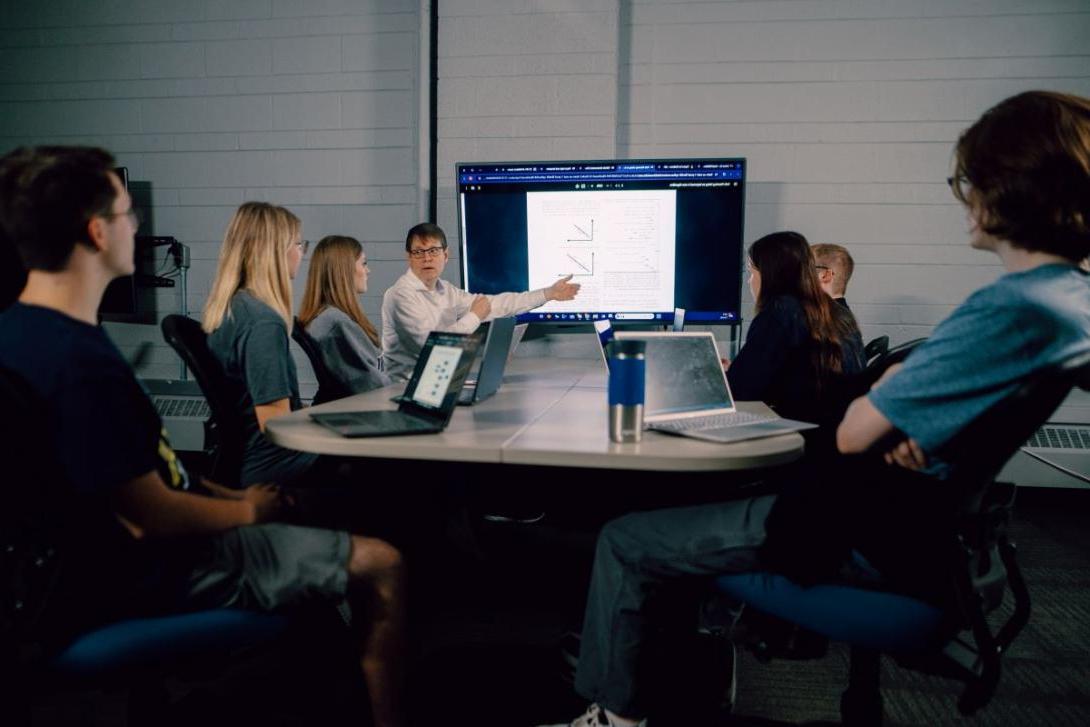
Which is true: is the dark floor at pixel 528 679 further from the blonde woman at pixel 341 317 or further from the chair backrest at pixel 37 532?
the blonde woman at pixel 341 317

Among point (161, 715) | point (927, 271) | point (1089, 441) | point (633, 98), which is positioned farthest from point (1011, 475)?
point (161, 715)

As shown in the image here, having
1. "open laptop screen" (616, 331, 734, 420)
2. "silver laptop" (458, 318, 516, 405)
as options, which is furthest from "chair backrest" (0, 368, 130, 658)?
"open laptop screen" (616, 331, 734, 420)

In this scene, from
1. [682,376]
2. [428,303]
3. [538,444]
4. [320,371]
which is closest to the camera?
[538,444]

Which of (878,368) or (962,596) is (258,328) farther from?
(962,596)

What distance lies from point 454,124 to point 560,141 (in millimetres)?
574

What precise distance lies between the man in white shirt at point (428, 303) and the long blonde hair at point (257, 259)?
942 mm

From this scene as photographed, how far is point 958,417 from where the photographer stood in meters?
1.06

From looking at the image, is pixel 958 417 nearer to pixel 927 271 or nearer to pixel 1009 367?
pixel 1009 367

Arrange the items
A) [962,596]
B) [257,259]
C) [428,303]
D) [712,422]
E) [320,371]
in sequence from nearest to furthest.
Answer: [962,596] < [712,422] < [257,259] < [320,371] < [428,303]

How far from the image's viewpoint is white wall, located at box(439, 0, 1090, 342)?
3689mm

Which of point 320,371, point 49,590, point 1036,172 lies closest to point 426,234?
point 320,371

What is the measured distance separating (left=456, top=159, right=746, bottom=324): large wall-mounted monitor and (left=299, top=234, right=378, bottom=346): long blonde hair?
597 mm

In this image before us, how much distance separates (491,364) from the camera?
2.04 meters

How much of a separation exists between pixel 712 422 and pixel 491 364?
66cm
